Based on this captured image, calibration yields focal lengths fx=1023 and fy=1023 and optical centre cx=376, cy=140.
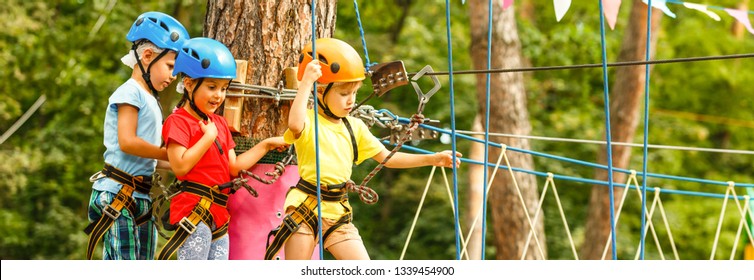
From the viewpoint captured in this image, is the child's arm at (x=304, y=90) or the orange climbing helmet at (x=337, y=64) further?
the orange climbing helmet at (x=337, y=64)

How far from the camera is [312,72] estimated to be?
247cm

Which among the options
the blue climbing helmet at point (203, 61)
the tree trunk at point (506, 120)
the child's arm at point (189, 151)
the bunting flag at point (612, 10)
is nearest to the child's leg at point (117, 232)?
the child's arm at point (189, 151)

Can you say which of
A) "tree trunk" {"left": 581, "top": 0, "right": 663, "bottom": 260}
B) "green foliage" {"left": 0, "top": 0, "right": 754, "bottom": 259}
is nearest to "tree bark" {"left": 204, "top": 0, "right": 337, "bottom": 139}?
"tree trunk" {"left": 581, "top": 0, "right": 663, "bottom": 260}

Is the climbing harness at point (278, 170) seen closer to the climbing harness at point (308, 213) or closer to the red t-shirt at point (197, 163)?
the red t-shirt at point (197, 163)

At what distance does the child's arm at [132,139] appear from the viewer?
2.66 meters

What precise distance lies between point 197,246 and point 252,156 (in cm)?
30

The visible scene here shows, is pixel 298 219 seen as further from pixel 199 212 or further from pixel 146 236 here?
pixel 146 236

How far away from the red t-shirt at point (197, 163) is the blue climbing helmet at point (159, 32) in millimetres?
217

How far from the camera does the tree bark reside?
117 inches

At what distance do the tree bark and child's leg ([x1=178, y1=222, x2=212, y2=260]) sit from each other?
1.36 ft

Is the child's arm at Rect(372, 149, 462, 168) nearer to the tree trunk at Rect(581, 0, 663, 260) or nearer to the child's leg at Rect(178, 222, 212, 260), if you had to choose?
the child's leg at Rect(178, 222, 212, 260)

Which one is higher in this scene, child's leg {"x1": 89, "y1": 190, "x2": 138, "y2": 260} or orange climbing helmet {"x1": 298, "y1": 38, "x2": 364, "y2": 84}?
orange climbing helmet {"x1": 298, "y1": 38, "x2": 364, "y2": 84}

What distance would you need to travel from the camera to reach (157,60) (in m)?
2.79

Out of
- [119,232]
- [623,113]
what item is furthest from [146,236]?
[623,113]
